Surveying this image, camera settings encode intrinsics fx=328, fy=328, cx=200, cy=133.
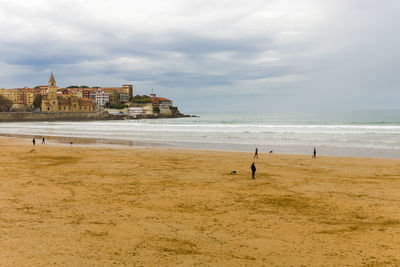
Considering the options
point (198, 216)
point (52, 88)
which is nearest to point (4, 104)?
point (52, 88)

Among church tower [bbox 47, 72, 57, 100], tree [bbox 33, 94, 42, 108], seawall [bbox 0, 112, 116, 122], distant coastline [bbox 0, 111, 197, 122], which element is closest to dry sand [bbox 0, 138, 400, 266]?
distant coastline [bbox 0, 111, 197, 122]

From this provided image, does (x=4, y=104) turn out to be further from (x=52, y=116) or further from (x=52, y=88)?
(x=52, y=116)

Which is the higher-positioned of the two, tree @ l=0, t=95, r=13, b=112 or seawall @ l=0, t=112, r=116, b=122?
tree @ l=0, t=95, r=13, b=112

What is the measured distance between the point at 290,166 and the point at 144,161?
9754 mm

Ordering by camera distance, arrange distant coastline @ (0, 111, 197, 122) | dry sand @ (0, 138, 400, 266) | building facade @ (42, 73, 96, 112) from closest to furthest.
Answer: dry sand @ (0, 138, 400, 266) → distant coastline @ (0, 111, 197, 122) → building facade @ (42, 73, 96, 112)

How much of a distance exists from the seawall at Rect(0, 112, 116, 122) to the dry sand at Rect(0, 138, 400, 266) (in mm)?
117789

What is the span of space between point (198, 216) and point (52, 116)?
136838 mm

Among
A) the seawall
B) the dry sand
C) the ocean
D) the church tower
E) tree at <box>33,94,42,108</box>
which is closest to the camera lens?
the dry sand

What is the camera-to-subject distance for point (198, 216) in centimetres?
1042

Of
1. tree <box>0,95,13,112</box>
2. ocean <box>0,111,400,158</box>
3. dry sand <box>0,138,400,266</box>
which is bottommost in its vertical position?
dry sand <box>0,138,400,266</box>

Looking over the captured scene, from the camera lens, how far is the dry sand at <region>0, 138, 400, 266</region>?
7.52 m

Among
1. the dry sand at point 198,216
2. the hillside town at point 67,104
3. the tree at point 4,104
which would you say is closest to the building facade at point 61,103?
the hillside town at point 67,104

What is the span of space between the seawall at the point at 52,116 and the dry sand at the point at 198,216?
386 feet

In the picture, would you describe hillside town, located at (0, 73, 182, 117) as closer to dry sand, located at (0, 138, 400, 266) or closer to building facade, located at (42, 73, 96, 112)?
building facade, located at (42, 73, 96, 112)
